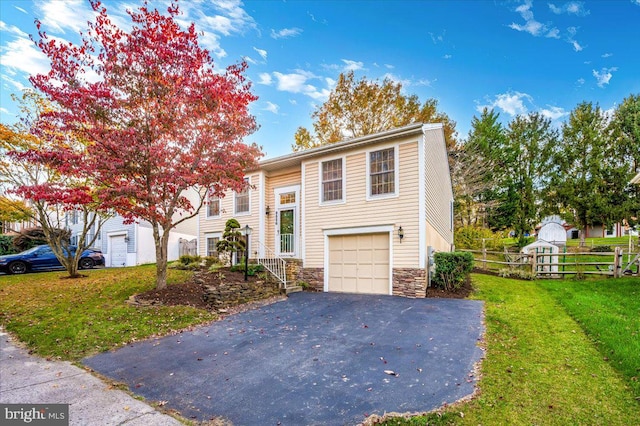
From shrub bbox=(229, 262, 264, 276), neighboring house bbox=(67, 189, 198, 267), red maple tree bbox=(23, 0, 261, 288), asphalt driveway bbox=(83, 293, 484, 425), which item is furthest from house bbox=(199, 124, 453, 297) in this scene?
neighboring house bbox=(67, 189, 198, 267)

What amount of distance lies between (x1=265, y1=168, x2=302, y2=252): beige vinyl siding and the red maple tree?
3.83 metres

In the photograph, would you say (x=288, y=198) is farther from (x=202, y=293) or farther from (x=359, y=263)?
(x=202, y=293)

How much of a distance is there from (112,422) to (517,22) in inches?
694

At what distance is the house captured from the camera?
9719 millimetres

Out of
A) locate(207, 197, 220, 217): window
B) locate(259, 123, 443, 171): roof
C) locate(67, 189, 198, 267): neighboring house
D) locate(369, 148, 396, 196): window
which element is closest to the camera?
locate(259, 123, 443, 171): roof

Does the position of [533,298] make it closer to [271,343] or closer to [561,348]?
[561,348]

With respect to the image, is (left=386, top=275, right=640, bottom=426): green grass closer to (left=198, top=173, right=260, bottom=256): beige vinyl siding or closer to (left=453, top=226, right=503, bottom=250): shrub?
(left=198, top=173, right=260, bottom=256): beige vinyl siding

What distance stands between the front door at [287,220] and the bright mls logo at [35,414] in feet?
29.4

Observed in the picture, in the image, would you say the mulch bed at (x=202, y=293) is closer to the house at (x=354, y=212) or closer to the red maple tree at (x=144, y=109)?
the red maple tree at (x=144, y=109)

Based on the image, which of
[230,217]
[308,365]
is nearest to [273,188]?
[230,217]

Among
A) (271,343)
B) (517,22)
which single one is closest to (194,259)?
(271,343)

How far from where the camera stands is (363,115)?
70.7 feet

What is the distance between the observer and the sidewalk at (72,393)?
3.23 m

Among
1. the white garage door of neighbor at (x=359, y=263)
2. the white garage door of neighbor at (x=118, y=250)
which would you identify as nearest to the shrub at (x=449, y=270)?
the white garage door of neighbor at (x=359, y=263)
